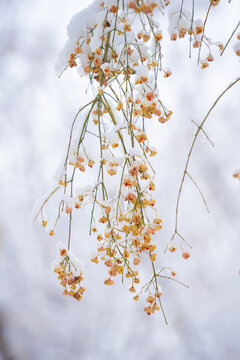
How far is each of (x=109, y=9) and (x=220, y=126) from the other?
15.2 ft

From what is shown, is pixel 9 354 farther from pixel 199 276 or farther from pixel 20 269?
pixel 199 276

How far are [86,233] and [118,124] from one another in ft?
14.2

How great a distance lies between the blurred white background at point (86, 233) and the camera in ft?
14.9

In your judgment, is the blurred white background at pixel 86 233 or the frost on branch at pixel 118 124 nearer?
the frost on branch at pixel 118 124

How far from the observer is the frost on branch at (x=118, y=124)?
792 millimetres

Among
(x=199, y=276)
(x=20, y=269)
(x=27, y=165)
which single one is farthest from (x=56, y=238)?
(x=199, y=276)

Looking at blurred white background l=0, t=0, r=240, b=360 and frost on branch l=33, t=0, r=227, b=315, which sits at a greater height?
blurred white background l=0, t=0, r=240, b=360

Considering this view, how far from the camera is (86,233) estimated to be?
5.02 metres

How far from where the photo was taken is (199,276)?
4.80 metres

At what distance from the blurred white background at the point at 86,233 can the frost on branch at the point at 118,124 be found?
3.76m

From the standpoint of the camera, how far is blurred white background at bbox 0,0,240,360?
4.54 m

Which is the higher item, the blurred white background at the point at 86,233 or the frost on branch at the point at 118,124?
the blurred white background at the point at 86,233

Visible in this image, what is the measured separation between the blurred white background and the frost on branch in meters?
3.76

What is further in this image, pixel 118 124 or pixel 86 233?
pixel 86 233
